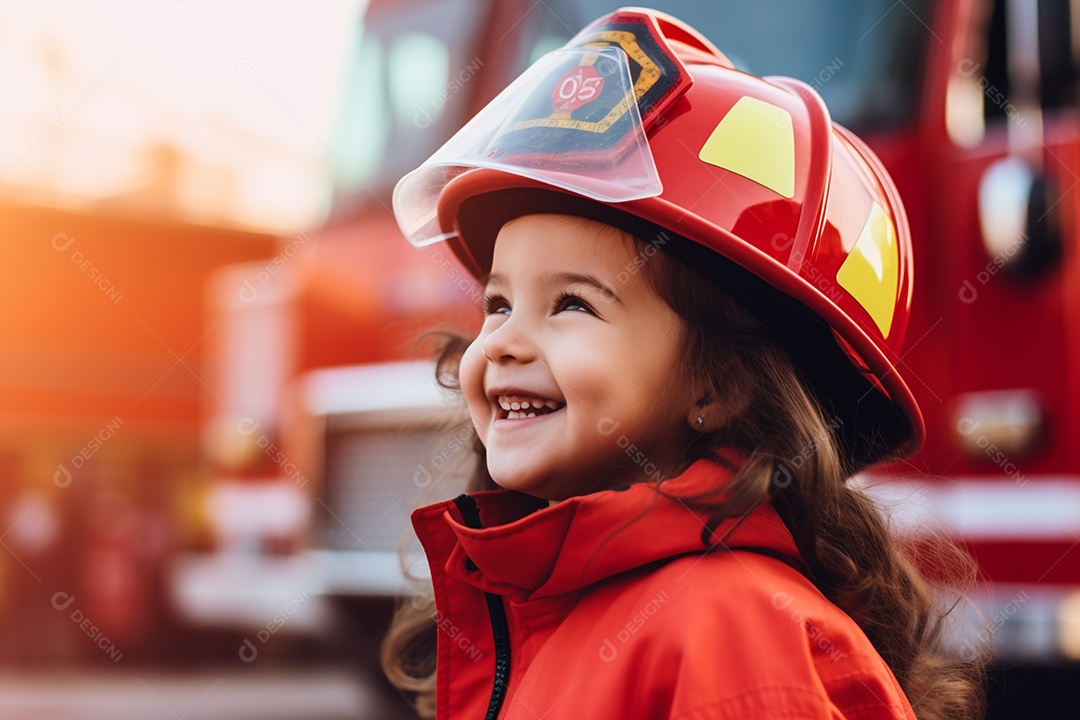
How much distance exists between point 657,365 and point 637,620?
0.37 metres

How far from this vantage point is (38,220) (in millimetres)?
8180

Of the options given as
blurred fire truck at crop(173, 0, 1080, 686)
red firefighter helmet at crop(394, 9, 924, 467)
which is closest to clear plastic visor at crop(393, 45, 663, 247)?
red firefighter helmet at crop(394, 9, 924, 467)

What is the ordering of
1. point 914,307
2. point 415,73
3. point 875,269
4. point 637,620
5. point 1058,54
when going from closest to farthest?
1. point 637,620
2. point 875,269
3. point 1058,54
4. point 914,307
5. point 415,73

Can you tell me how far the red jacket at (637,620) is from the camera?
116cm

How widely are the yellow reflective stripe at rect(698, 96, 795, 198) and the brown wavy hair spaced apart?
5.6 inches

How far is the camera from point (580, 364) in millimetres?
1464

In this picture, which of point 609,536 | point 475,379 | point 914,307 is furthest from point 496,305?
point 914,307

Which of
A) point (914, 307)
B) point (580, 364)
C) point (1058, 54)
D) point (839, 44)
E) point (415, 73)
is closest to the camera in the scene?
point (580, 364)

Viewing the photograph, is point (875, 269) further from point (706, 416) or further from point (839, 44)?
point (839, 44)

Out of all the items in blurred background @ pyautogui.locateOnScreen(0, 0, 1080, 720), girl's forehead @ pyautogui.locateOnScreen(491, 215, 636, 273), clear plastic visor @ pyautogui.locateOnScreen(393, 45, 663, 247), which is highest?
clear plastic visor @ pyautogui.locateOnScreen(393, 45, 663, 247)

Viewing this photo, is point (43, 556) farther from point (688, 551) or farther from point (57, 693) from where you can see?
point (688, 551)

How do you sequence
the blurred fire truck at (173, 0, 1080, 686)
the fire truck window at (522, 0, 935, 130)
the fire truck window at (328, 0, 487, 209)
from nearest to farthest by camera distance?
the blurred fire truck at (173, 0, 1080, 686) → the fire truck window at (522, 0, 935, 130) → the fire truck window at (328, 0, 487, 209)

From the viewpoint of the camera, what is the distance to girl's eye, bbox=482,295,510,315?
1.62 m

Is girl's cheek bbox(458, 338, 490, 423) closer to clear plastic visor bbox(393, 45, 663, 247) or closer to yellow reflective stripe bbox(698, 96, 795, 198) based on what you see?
Answer: clear plastic visor bbox(393, 45, 663, 247)
